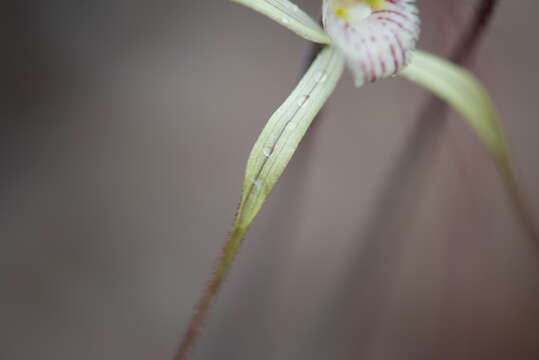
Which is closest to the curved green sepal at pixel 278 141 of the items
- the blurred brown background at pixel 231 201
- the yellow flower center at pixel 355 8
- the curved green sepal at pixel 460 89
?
the yellow flower center at pixel 355 8

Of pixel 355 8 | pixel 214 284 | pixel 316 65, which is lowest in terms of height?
pixel 214 284

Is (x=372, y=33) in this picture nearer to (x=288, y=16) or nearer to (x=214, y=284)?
(x=288, y=16)

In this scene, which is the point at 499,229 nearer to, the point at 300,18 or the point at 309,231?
the point at 309,231

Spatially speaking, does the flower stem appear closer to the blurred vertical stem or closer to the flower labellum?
the blurred vertical stem

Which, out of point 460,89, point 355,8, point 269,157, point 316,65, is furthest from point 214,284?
point 460,89

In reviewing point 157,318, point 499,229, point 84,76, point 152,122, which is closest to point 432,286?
point 499,229

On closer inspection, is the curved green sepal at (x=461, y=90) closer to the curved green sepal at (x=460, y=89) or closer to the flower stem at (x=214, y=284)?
the curved green sepal at (x=460, y=89)
